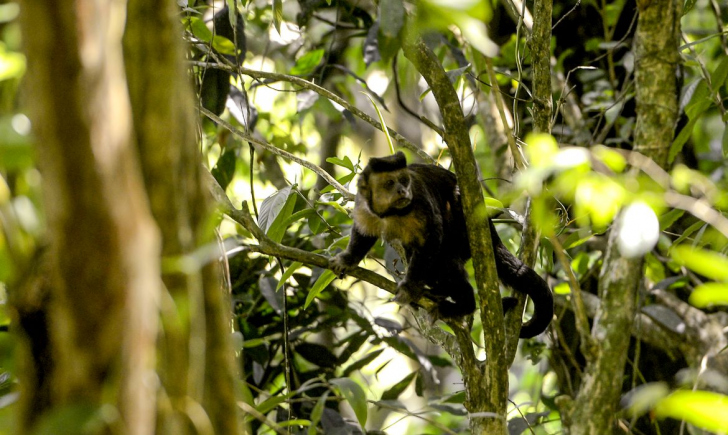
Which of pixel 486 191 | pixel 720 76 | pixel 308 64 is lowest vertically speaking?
pixel 486 191

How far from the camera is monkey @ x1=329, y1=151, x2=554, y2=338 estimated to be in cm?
388

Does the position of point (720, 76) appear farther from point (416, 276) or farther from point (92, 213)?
point (92, 213)

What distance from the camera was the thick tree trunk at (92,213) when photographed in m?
0.79

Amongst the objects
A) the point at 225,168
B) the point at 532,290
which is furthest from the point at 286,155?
the point at 532,290

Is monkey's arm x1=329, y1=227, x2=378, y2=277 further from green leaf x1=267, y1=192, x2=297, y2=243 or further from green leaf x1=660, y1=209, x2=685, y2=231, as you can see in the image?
green leaf x1=660, y1=209, x2=685, y2=231

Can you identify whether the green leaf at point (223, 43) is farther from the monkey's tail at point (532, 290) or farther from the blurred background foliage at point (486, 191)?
the monkey's tail at point (532, 290)

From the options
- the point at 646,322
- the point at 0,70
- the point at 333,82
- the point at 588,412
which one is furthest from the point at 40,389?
the point at 333,82

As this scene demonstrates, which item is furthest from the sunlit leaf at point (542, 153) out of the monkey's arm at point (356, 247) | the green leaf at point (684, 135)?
the monkey's arm at point (356, 247)

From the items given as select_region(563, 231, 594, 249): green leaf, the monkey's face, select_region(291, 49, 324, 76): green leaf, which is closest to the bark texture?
select_region(563, 231, 594, 249): green leaf

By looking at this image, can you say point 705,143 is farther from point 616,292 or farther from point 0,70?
point 0,70

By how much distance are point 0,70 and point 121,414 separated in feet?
1.61

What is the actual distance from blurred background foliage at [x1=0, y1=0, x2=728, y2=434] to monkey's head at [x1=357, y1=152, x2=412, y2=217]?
32 cm

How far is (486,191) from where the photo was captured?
17.0 ft

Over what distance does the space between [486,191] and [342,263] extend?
1.91 m
